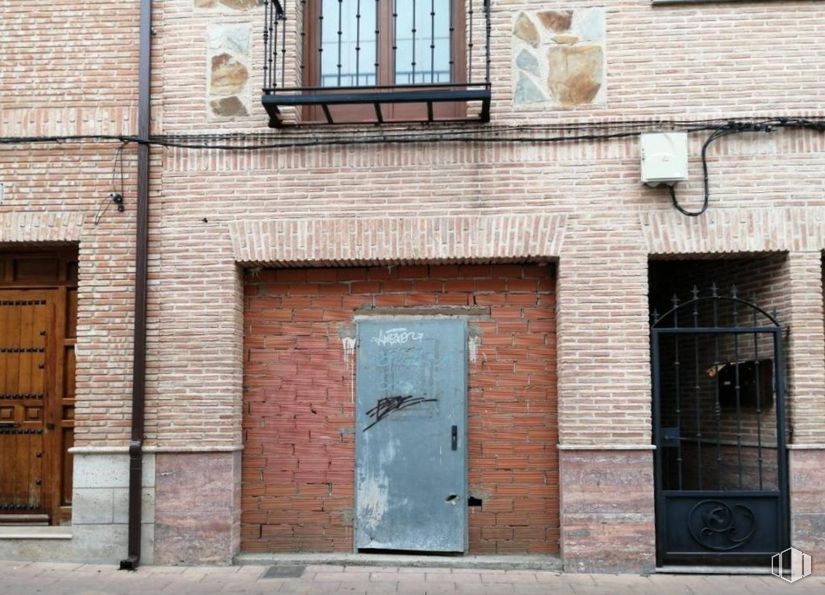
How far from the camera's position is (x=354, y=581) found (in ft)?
22.0

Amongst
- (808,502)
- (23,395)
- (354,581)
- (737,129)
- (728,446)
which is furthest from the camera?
(728,446)

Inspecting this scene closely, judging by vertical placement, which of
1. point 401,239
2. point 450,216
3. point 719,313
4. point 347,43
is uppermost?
point 347,43

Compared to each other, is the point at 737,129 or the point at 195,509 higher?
the point at 737,129

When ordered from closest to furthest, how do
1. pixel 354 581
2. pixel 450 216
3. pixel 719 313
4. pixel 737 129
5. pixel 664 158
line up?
pixel 354 581, pixel 664 158, pixel 737 129, pixel 450 216, pixel 719 313

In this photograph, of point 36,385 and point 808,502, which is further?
point 36,385

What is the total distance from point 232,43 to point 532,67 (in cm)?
268

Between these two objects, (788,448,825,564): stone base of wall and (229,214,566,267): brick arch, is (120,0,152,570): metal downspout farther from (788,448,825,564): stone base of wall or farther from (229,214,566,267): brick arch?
(788,448,825,564): stone base of wall

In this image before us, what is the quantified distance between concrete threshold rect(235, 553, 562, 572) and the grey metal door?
11 cm

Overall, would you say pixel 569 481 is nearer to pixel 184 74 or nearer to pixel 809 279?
pixel 809 279

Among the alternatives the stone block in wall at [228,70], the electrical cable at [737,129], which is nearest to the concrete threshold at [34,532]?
the stone block in wall at [228,70]

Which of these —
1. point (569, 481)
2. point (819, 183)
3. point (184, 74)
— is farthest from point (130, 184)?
point (819, 183)

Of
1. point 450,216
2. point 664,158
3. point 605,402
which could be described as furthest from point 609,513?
point 664,158

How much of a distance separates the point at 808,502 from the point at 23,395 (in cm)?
695

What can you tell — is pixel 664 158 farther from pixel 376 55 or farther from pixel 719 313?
pixel 376 55
